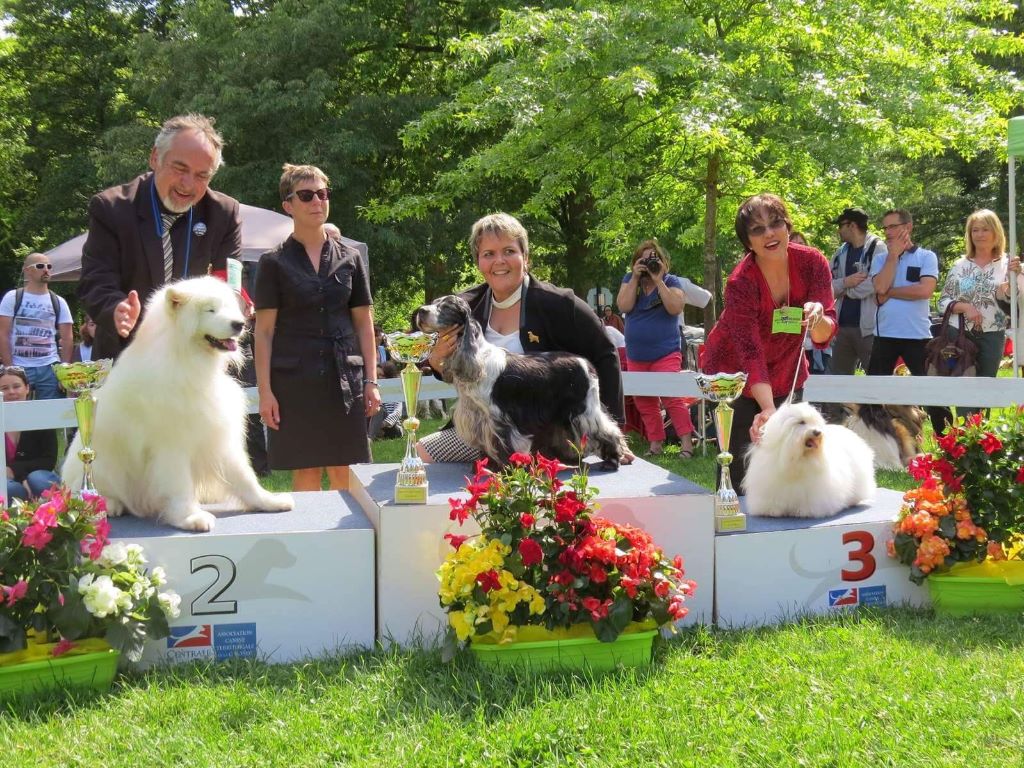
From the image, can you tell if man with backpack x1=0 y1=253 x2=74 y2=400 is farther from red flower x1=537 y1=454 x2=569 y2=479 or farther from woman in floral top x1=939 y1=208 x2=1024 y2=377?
woman in floral top x1=939 y1=208 x2=1024 y2=377

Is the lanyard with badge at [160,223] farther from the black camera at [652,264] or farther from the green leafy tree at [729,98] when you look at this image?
the green leafy tree at [729,98]

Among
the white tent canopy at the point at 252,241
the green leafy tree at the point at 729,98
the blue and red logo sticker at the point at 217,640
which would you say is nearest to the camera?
the blue and red logo sticker at the point at 217,640

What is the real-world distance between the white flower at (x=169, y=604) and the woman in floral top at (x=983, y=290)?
17.2 feet

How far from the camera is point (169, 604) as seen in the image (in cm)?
277

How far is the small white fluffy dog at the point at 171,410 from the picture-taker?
→ 292 cm

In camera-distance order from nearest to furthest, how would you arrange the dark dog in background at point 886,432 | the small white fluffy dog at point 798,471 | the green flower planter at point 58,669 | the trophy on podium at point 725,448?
the green flower planter at point 58,669, the trophy on podium at point 725,448, the small white fluffy dog at point 798,471, the dark dog in background at point 886,432

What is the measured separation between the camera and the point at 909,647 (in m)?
2.96

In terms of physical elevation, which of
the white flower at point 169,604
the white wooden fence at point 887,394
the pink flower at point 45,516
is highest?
the white wooden fence at point 887,394

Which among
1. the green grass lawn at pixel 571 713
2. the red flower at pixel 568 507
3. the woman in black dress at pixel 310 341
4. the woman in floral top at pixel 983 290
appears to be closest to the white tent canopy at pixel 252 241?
the woman in black dress at pixel 310 341

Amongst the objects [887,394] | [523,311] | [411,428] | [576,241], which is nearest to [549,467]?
[411,428]

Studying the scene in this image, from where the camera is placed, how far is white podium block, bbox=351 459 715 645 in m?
3.05

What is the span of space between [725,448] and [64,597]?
2.20 metres

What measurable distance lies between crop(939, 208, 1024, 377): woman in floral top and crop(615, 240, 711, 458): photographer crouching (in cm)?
183

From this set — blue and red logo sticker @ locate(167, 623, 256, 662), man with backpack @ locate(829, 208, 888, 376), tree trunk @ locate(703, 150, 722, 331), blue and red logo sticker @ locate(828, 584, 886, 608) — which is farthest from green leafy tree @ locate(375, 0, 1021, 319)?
blue and red logo sticker @ locate(167, 623, 256, 662)
